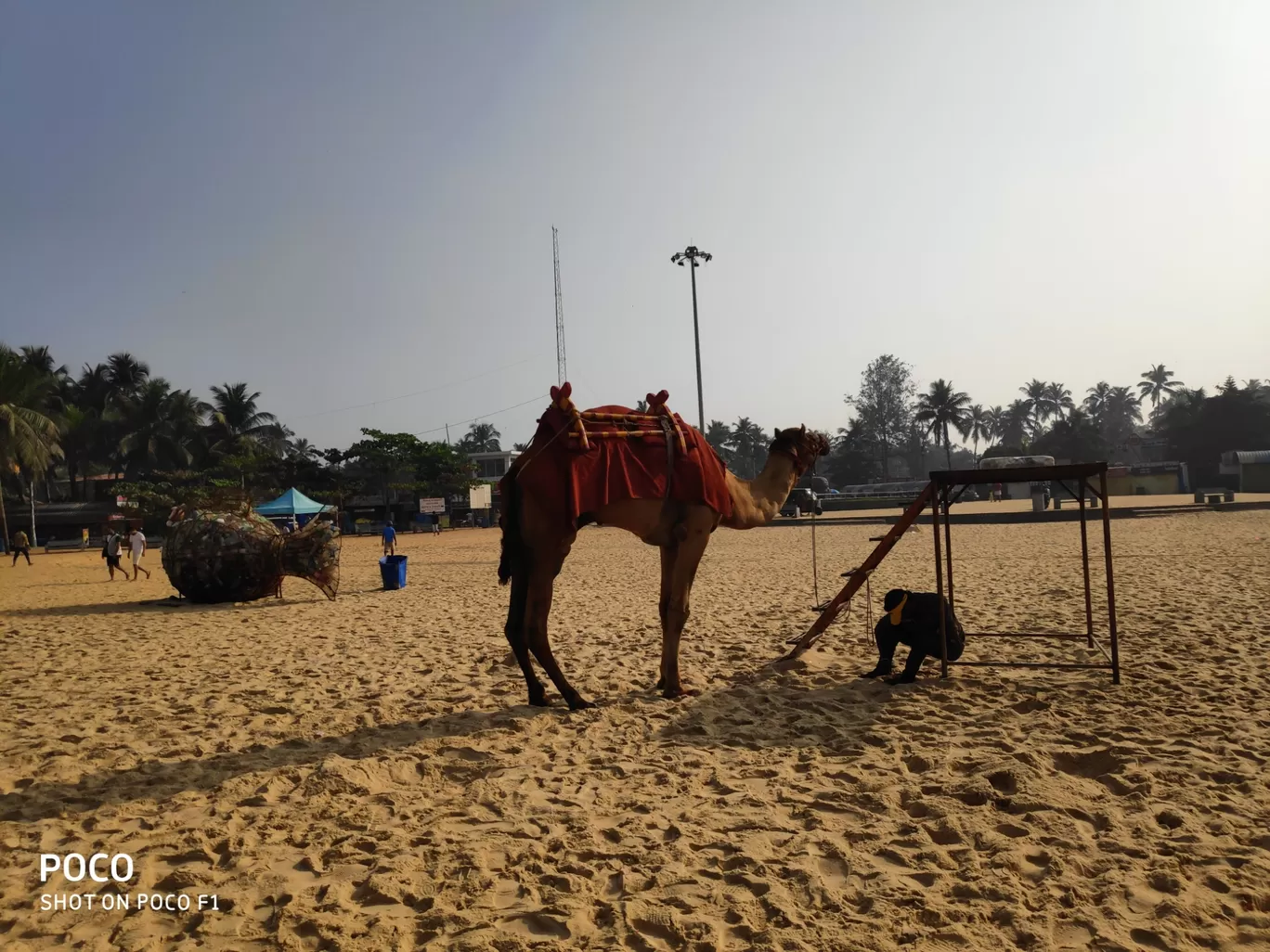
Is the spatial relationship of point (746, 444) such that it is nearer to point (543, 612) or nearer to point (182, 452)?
point (182, 452)

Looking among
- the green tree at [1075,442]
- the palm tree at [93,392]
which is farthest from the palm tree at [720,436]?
the palm tree at [93,392]

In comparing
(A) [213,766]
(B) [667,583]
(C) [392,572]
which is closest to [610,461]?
(B) [667,583]

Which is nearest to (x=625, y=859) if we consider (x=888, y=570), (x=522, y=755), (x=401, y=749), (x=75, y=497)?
(x=522, y=755)

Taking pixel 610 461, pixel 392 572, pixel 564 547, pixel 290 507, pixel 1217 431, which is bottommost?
pixel 392 572

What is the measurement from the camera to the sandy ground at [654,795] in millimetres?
3482

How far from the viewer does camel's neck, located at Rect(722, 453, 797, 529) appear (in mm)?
7688

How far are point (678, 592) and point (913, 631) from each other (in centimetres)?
224

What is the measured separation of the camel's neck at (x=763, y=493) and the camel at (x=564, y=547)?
1 cm

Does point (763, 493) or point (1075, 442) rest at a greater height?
point (1075, 442)

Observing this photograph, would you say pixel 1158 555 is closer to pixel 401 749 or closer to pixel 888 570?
pixel 888 570

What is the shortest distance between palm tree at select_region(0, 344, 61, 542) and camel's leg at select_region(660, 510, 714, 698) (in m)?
49.1

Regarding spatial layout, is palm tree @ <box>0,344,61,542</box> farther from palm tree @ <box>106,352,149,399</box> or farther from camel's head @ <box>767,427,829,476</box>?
camel's head @ <box>767,427,829,476</box>

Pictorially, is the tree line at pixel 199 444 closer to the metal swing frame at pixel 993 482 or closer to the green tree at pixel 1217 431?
the green tree at pixel 1217 431

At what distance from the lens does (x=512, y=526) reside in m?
6.59
